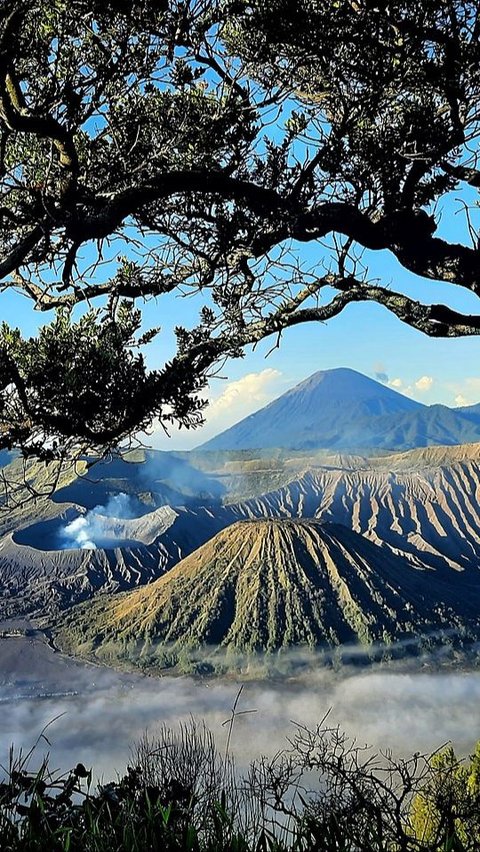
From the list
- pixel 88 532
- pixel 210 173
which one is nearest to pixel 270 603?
pixel 88 532

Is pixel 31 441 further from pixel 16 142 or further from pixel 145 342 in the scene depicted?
pixel 16 142

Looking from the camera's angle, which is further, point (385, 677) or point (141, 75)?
point (385, 677)

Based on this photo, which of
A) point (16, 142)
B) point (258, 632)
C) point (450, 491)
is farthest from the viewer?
point (450, 491)

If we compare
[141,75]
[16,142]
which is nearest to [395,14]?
[141,75]

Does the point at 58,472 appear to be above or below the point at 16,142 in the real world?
below

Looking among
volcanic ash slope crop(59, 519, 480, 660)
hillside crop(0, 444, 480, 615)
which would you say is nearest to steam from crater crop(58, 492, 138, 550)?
hillside crop(0, 444, 480, 615)

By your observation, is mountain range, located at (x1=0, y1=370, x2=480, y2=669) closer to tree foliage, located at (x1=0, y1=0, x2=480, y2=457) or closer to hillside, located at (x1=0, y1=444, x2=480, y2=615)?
hillside, located at (x1=0, y1=444, x2=480, y2=615)

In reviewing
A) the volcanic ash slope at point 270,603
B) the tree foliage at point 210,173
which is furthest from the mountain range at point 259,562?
the tree foliage at point 210,173

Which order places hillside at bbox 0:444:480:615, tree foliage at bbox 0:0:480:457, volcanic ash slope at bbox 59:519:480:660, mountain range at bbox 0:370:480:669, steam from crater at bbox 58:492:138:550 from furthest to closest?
steam from crater at bbox 58:492:138:550, hillside at bbox 0:444:480:615, mountain range at bbox 0:370:480:669, volcanic ash slope at bbox 59:519:480:660, tree foliage at bbox 0:0:480:457

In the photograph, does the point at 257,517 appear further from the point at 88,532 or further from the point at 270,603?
the point at 270,603
